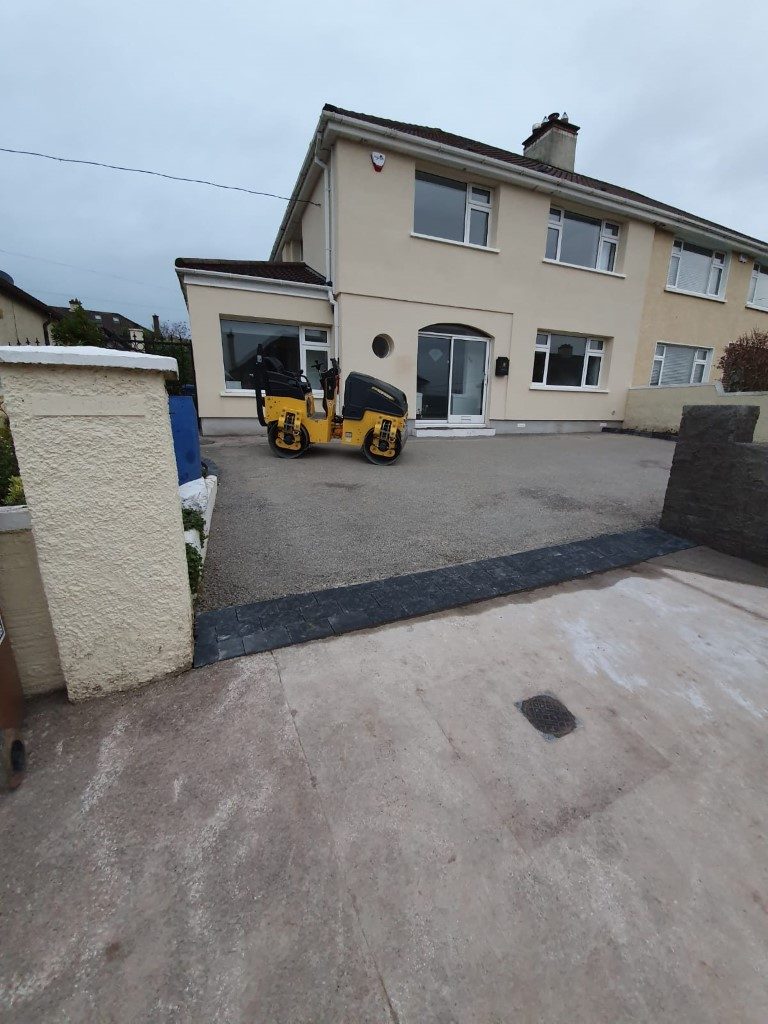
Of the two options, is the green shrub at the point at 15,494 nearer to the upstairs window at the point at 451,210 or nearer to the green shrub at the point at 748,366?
the upstairs window at the point at 451,210

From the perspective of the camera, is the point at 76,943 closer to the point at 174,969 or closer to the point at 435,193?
the point at 174,969

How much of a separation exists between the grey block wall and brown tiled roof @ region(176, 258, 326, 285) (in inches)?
321

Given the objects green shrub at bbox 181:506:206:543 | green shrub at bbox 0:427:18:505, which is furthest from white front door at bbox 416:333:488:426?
green shrub at bbox 0:427:18:505

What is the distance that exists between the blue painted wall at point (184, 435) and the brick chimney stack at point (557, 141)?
47.6 feet

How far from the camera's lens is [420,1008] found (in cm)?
99

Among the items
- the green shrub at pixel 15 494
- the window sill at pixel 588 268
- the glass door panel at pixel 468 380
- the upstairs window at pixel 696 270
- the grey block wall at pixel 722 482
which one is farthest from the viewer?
the upstairs window at pixel 696 270

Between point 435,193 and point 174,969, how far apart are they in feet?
39.4

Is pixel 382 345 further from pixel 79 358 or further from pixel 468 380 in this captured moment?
pixel 79 358

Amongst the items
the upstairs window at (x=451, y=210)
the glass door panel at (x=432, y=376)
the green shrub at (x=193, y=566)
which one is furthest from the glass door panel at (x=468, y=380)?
the green shrub at (x=193, y=566)

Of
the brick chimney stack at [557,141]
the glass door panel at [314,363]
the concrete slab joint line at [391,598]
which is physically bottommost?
the concrete slab joint line at [391,598]

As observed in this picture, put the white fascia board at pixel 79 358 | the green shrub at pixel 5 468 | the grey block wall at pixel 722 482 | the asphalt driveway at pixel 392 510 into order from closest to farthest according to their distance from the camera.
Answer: the white fascia board at pixel 79 358, the green shrub at pixel 5 468, the asphalt driveway at pixel 392 510, the grey block wall at pixel 722 482

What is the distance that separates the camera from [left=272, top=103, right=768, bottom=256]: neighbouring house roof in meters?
8.19

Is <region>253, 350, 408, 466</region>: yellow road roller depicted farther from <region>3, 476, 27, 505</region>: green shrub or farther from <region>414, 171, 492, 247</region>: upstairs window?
<region>414, 171, 492, 247</region>: upstairs window

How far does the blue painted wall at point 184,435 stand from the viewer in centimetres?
368
